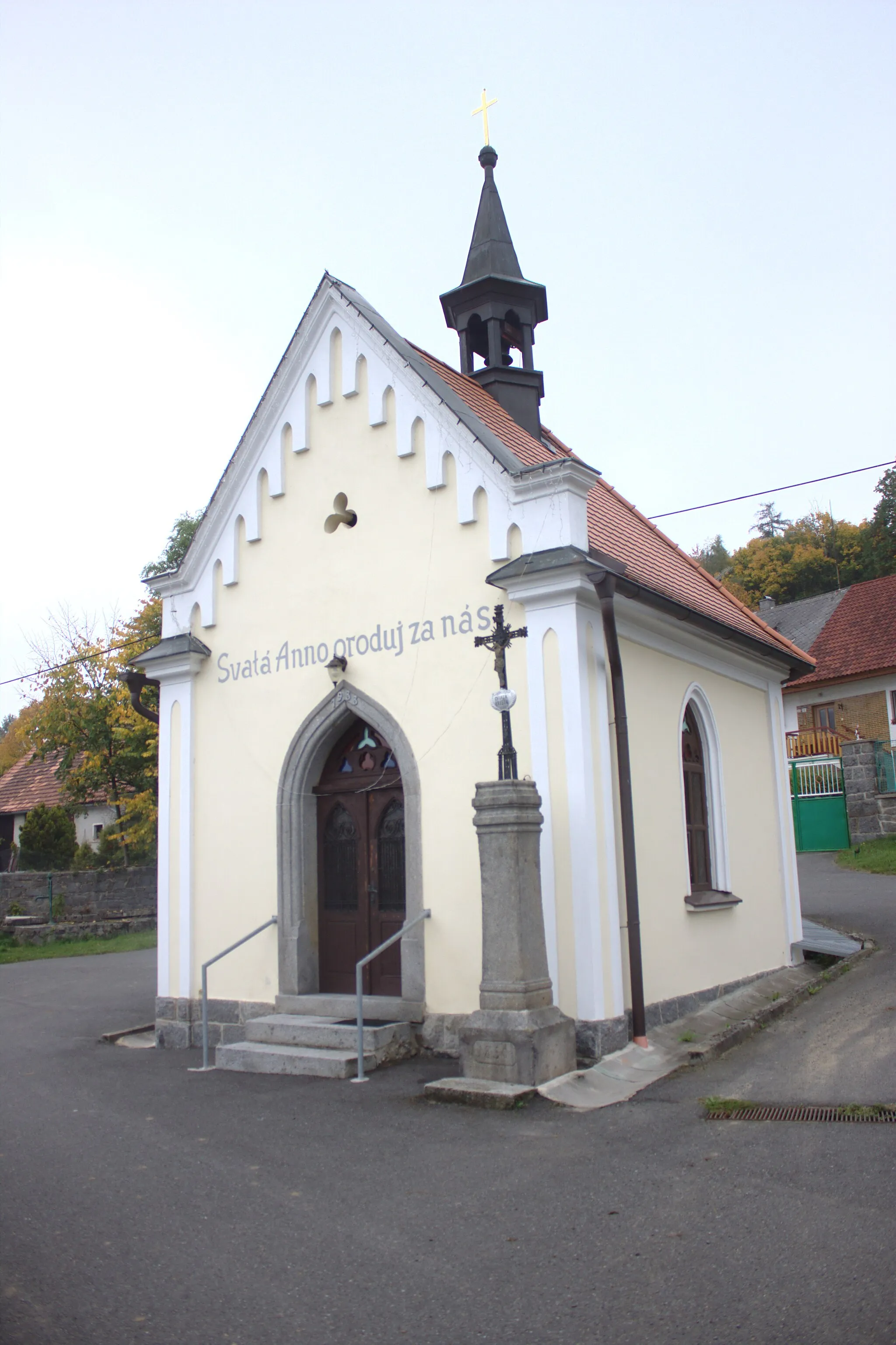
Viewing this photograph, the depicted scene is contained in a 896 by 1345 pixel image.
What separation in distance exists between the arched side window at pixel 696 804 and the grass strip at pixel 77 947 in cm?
1345

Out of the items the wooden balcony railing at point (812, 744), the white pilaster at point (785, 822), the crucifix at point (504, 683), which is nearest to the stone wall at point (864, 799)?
the wooden balcony railing at point (812, 744)

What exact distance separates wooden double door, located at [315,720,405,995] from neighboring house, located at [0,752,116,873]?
23.7 metres

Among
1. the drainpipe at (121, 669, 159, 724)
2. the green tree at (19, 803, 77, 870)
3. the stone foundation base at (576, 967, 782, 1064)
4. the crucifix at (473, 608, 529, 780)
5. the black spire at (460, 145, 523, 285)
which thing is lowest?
the stone foundation base at (576, 967, 782, 1064)

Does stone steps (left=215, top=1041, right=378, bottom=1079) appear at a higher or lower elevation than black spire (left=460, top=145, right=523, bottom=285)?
lower

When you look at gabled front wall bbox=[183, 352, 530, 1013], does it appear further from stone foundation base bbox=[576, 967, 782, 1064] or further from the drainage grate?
the drainage grate

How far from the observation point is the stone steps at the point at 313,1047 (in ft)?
28.2

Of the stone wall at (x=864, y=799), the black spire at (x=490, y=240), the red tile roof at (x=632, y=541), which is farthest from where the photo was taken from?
the stone wall at (x=864, y=799)

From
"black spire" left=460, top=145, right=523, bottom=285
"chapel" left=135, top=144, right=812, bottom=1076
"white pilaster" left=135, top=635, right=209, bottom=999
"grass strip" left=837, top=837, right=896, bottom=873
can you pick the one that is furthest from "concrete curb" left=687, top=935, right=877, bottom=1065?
"black spire" left=460, top=145, right=523, bottom=285

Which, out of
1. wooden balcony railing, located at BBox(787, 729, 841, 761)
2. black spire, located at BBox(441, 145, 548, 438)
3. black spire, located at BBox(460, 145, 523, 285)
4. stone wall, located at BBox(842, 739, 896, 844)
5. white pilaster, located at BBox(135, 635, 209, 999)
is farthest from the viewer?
wooden balcony railing, located at BBox(787, 729, 841, 761)

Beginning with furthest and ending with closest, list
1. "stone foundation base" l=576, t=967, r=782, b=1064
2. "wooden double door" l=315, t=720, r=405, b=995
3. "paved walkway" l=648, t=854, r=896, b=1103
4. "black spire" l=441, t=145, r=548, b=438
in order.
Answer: "black spire" l=441, t=145, r=548, b=438 < "wooden double door" l=315, t=720, r=405, b=995 < "stone foundation base" l=576, t=967, r=782, b=1064 < "paved walkway" l=648, t=854, r=896, b=1103

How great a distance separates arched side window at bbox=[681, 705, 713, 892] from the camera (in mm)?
10500

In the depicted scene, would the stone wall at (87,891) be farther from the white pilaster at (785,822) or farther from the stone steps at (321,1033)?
the white pilaster at (785,822)

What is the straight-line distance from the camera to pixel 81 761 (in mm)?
29891

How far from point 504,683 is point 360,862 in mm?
2872
